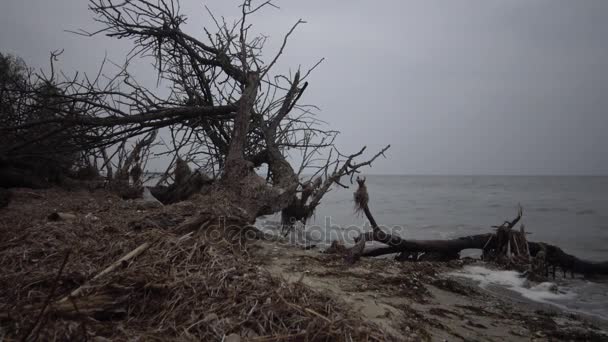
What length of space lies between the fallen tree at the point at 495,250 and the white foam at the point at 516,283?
1.61 feet

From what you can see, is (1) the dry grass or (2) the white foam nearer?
(1) the dry grass

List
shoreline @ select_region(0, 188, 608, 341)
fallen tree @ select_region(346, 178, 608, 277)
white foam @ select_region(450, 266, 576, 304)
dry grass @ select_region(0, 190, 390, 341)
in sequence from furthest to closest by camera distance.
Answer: fallen tree @ select_region(346, 178, 608, 277), white foam @ select_region(450, 266, 576, 304), shoreline @ select_region(0, 188, 608, 341), dry grass @ select_region(0, 190, 390, 341)

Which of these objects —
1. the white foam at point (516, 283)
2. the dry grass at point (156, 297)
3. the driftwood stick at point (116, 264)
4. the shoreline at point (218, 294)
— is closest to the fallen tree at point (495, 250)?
the white foam at point (516, 283)

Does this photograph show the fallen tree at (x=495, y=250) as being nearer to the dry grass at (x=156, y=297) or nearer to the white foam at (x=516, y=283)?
the white foam at (x=516, y=283)

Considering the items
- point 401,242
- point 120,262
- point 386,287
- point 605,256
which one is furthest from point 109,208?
point 605,256

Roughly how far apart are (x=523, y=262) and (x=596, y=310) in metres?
1.40

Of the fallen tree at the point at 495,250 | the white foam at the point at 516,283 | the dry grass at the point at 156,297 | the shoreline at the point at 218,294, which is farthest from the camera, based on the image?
the fallen tree at the point at 495,250

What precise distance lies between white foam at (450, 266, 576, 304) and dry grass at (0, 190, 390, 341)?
342 cm

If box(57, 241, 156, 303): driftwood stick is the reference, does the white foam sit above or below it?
below

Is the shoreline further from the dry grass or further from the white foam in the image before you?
the white foam

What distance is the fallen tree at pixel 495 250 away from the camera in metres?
4.86

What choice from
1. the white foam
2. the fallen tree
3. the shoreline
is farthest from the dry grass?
the white foam

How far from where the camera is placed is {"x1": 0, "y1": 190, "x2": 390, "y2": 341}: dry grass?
1176mm

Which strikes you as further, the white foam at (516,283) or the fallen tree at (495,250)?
the fallen tree at (495,250)
